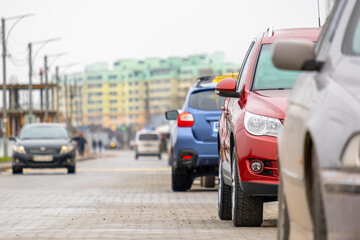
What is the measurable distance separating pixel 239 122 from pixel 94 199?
6.52 meters

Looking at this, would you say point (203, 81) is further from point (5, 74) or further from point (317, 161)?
point (5, 74)

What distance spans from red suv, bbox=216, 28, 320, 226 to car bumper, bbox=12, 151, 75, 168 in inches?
737

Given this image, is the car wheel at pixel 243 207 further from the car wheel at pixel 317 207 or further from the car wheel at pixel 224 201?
the car wheel at pixel 317 207

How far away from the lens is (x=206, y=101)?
1666 centimetres

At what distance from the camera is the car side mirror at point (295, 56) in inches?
198

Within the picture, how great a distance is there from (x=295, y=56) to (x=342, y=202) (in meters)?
1.13

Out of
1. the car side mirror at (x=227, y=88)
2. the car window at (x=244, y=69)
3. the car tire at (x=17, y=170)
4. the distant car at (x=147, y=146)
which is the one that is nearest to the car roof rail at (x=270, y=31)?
the car window at (x=244, y=69)

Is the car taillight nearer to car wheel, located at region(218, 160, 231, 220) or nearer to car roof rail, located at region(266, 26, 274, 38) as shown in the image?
car wheel, located at region(218, 160, 231, 220)

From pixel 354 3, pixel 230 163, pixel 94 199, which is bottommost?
pixel 94 199

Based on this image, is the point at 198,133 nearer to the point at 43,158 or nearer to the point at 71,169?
the point at 43,158

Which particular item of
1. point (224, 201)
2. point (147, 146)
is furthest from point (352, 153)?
point (147, 146)

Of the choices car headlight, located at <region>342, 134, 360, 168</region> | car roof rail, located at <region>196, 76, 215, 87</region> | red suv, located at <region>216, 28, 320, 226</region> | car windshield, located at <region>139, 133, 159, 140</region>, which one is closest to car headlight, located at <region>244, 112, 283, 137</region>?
red suv, located at <region>216, 28, 320, 226</region>

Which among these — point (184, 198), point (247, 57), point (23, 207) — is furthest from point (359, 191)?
point (184, 198)

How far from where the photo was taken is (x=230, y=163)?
32.4ft
